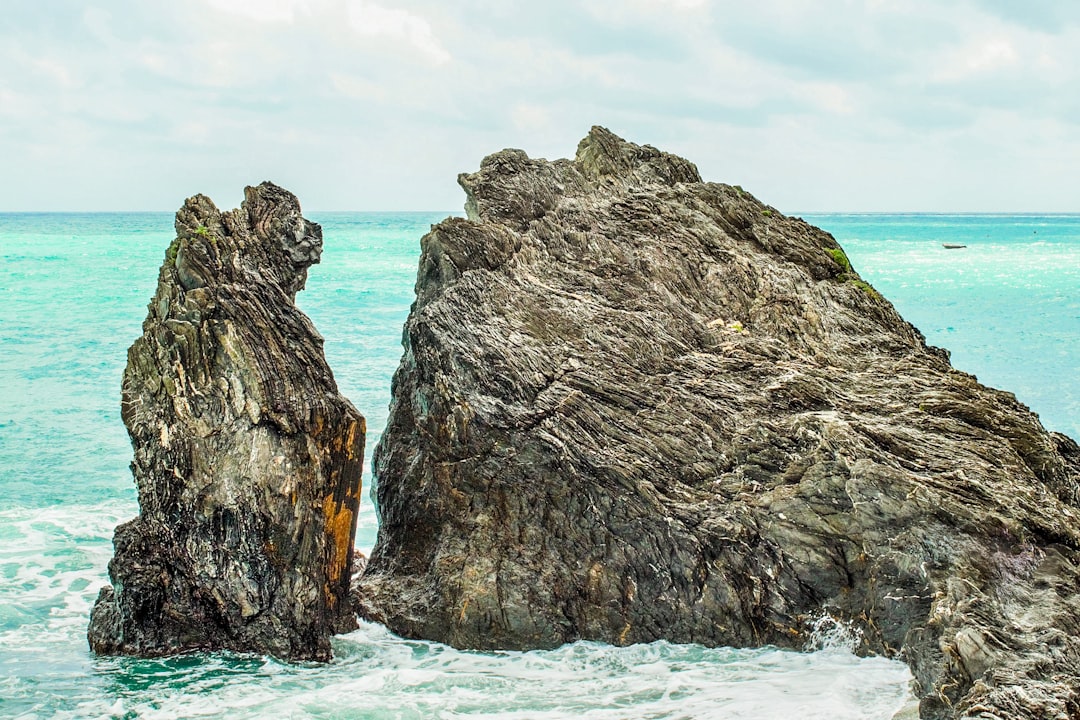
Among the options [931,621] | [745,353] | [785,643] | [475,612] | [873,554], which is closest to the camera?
[931,621]

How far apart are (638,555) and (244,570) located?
497 cm

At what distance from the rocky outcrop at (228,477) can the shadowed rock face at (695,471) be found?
4.42ft

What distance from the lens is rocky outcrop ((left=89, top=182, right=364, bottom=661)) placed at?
40.7 feet

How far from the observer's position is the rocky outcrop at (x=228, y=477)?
40.7 ft

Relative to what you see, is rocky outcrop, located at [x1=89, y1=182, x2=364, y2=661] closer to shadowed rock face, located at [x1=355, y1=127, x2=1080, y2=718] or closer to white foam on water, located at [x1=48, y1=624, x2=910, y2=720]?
white foam on water, located at [x1=48, y1=624, x2=910, y2=720]

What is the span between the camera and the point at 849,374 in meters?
13.5

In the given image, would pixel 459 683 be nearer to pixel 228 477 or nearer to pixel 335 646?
pixel 335 646

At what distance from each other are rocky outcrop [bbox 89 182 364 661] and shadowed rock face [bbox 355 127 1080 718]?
135 cm

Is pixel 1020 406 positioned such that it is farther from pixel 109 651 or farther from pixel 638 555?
pixel 109 651

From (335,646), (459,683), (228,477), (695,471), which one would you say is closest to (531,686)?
(459,683)

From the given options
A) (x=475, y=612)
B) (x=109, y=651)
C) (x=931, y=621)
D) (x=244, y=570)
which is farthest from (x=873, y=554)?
(x=109, y=651)

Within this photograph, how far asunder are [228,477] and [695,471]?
589cm

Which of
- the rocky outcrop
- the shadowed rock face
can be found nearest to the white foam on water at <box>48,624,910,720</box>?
the shadowed rock face

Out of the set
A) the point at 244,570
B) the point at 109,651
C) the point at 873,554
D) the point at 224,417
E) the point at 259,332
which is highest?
the point at 259,332
